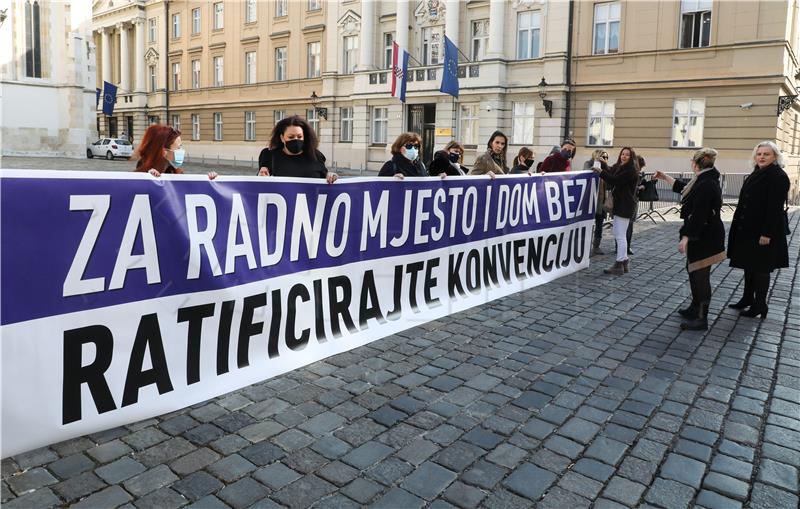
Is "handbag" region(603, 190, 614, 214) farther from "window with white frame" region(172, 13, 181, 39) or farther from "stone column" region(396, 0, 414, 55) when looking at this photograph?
"window with white frame" region(172, 13, 181, 39)

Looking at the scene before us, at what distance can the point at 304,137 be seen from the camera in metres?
5.90

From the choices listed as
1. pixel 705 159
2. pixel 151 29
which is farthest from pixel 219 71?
pixel 705 159

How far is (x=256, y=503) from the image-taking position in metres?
3.17

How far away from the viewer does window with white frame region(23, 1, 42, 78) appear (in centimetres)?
4338

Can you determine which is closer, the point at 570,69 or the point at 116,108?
the point at 570,69

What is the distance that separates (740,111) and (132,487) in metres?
28.7

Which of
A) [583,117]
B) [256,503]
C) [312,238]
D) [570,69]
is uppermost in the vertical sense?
[570,69]

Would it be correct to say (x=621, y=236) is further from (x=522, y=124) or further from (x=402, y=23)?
(x=402, y=23)

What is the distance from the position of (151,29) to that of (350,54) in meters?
27.6

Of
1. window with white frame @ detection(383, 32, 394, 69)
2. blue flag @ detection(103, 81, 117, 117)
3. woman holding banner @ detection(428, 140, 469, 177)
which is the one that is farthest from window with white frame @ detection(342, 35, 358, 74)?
woman holding banner @ detection(428, 140, 469, 177)

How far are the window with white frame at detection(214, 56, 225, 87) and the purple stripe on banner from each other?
47437 millimetres

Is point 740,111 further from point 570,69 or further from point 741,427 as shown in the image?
point 741,427

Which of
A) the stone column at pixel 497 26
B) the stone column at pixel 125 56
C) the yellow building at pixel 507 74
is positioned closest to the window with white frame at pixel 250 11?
the yellow building at pixel 507 74

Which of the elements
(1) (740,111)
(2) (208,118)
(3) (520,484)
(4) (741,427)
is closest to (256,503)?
(3) (520,484)
